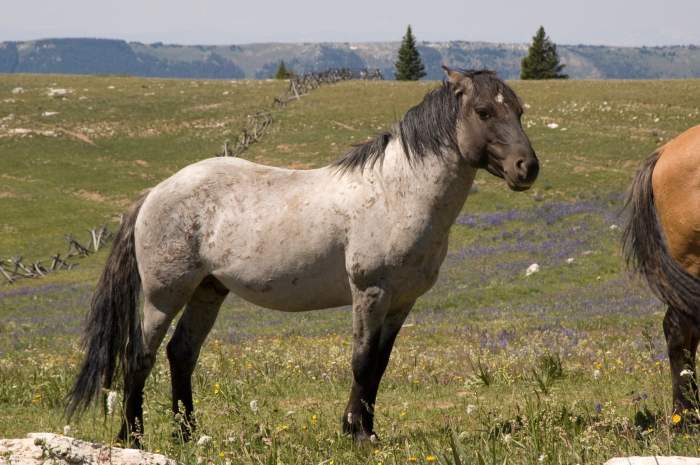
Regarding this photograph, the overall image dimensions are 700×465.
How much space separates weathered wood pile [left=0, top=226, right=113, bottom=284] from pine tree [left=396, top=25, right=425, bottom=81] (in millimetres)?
70386

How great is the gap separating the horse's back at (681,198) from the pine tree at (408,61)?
335ft

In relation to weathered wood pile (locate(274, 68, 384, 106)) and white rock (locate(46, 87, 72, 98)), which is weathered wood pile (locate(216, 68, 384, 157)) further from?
white rock (locate(46, 87, 72, 98))

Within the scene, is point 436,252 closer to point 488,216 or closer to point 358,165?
point 358,165

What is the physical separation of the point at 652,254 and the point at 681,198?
22.6 inches

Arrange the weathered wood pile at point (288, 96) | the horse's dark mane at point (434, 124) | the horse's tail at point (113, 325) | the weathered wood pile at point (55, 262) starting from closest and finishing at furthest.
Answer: the horse's dark mane at point (434, 124) < the horse's tail at point (113, 325) < the weathered wood pile at point (55, 262) < the weathered wood pile at point (288, 96)

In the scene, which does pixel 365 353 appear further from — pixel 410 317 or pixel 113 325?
pixel 410 317

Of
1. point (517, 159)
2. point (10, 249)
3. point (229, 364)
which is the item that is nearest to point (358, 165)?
point (517, 159)

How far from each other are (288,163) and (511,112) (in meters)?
44.4

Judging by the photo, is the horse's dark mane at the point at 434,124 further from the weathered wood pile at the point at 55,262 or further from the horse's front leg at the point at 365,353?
the weathered wood pile at the point at 55,262

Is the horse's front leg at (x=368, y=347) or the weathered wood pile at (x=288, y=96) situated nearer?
the horse's front leg at (x=368, y=347)

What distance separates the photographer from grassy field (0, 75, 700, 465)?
23.5 feet

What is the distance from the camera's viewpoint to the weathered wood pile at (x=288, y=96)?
5794 cm

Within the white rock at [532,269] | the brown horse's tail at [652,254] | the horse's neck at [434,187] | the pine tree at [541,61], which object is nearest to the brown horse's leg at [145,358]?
the horse's neck at [434,187]

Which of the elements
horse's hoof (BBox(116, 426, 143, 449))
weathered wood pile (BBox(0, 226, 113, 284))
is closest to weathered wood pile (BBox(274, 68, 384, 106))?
weathered wood pile (BBox(0, 226, 113, 284))
